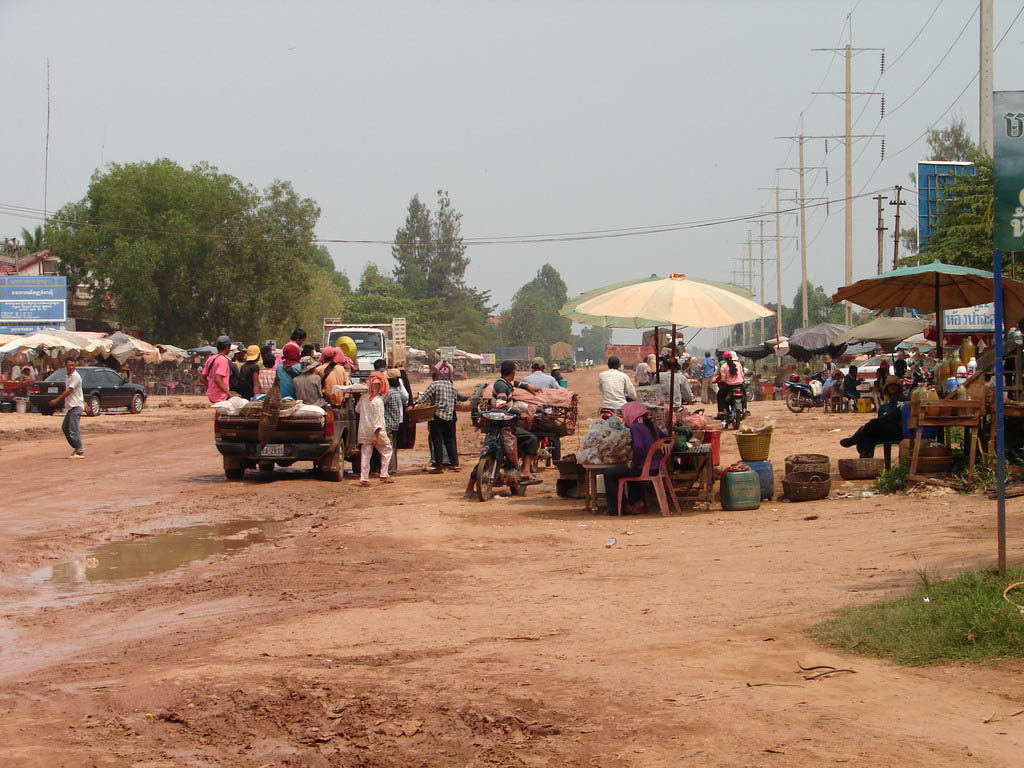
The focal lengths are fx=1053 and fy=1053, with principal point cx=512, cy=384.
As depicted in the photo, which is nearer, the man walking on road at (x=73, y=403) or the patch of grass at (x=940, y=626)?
the patch of grass at (x=940, y=626)

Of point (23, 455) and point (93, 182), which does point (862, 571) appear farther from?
point (93, 182)

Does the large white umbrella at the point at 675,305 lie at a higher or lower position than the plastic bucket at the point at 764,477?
higher

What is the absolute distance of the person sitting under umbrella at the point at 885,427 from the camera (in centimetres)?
1362

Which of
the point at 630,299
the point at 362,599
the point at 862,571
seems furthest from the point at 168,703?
the point at 630,299

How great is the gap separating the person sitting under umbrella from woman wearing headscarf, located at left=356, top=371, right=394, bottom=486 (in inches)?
252

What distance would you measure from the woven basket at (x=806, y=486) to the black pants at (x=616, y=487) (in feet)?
5.74

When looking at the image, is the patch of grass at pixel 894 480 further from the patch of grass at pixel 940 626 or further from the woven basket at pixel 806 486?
the patch of grass at pixel 940 626

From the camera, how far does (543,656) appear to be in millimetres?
5980

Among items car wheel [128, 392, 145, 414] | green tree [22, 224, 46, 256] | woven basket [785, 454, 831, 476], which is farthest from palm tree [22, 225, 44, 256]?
woven basket [785, 454, 831, 476]

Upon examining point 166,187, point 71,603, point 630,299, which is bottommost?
point 71,603

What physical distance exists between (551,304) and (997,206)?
7522 inches

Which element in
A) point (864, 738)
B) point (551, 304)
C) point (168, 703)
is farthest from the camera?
point (551, 304)

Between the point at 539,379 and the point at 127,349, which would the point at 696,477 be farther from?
the point at 127,349

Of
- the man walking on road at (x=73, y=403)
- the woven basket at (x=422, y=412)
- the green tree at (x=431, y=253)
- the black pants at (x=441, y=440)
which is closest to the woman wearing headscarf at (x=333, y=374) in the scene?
the woven basket at (x=422, y=412)
